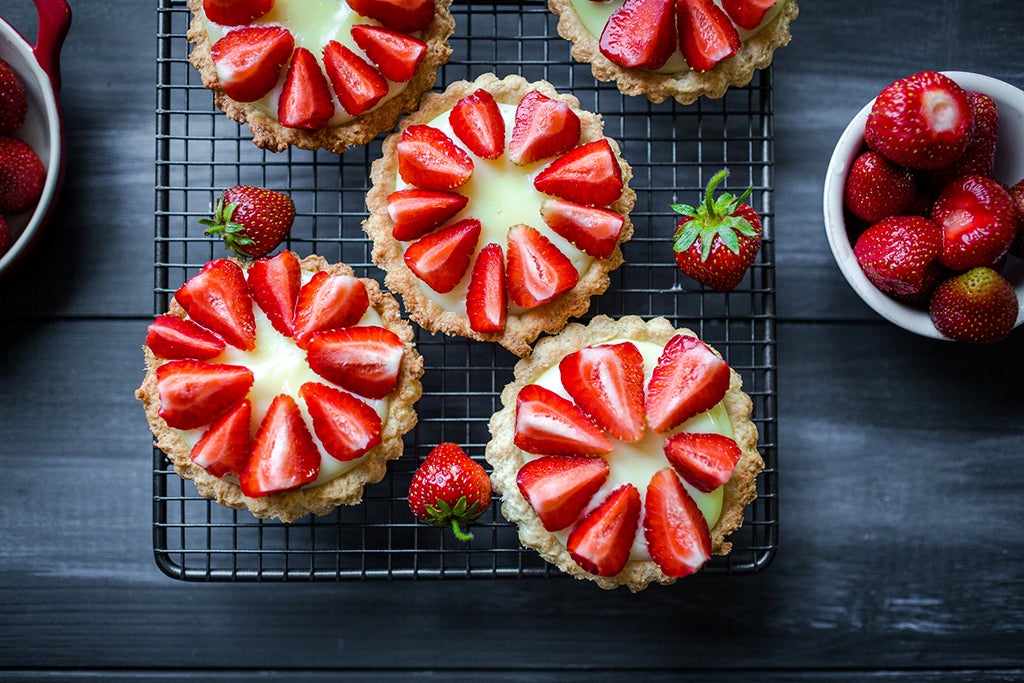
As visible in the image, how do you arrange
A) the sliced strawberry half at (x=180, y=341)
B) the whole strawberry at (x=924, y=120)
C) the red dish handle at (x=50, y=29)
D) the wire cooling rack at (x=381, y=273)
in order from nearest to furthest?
the whole strawberry at (x=924, y=120)
the sliced strawberry half at (x=180, y=341)
the red dish handle at (x=50, y=29)
the wire cooling rack at (x=381, y=273)

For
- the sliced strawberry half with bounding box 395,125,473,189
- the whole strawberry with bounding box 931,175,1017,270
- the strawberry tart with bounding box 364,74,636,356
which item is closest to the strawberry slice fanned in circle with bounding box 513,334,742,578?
the strawberry tart with bounding box 364,74,636,356

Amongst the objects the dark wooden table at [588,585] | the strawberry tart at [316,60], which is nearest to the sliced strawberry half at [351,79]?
the strawberry tart at [316,60]

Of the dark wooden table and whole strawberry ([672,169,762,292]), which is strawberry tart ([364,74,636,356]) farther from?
the dark wooden table

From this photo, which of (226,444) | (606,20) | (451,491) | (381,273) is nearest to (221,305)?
(226,444)

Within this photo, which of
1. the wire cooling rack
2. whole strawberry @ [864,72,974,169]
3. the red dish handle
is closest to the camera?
whole strawberry @ [864,72,974,169]

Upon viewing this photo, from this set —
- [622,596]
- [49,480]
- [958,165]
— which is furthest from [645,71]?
[49,480]

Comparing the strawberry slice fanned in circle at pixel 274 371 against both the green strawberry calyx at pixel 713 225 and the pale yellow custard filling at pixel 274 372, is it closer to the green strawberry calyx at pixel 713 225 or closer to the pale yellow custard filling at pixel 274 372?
the pale yellow custard filling at pixel 274 372

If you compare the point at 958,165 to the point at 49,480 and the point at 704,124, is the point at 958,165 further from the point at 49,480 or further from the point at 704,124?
the point at 49,480

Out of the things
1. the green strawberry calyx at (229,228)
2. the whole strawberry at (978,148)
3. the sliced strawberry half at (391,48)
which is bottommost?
the green strawberry calyx at (229,228)
